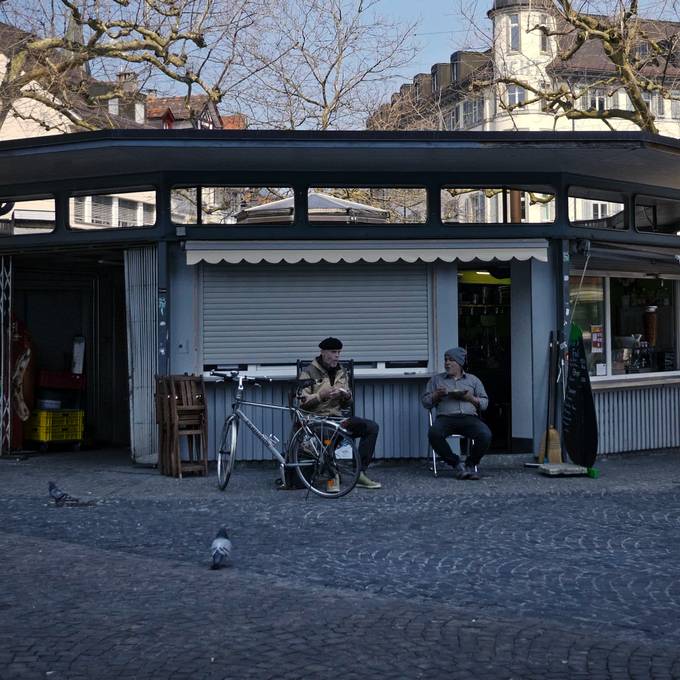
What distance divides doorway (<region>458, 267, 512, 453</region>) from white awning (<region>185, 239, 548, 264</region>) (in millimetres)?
1705

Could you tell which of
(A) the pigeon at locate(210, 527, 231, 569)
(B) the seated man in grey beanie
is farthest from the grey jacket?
(A) the pigeon at locate(210, 527, 231, 569)

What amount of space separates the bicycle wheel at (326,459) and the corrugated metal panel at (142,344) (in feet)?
8.07

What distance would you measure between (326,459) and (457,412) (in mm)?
1870

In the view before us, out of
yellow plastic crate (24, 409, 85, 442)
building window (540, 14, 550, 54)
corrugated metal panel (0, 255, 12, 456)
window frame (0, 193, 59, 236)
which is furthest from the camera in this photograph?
building window (540, 14, 550, 54)

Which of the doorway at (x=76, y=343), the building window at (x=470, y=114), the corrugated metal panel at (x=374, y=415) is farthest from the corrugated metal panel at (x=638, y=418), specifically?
the building window at (x=470, y=114)

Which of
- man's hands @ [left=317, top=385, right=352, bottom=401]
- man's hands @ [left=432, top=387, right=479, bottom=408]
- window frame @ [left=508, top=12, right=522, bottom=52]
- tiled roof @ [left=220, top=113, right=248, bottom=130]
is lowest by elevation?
man's hands @ [left=432, top=387, right=479, bottom=408]

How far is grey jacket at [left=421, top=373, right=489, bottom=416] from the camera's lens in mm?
11305

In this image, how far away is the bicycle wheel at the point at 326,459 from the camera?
10.0 metres

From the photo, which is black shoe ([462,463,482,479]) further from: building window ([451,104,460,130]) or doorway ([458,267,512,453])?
building window ([451,104,460,130])

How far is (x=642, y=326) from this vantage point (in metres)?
13.7

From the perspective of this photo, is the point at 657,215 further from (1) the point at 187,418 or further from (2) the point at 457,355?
(1) the point at 187,418

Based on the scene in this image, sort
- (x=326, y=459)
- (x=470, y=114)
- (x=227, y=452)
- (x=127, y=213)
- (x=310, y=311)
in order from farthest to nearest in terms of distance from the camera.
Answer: (x=470, y=114) → (x=127, y=213) → (x=310, y=311) → (x=227, y=452) → (x=326, y=459)

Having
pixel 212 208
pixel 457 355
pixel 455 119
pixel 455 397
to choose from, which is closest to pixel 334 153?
pixel 212 208

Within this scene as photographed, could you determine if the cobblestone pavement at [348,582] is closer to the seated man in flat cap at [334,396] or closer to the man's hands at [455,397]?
the seated man in flat cap at [334,396]
